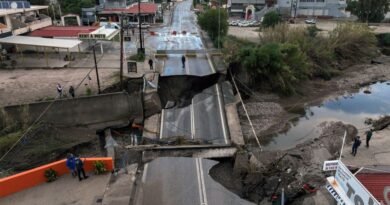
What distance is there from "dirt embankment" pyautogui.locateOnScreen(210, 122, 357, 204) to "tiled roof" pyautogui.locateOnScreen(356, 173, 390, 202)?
165 inches

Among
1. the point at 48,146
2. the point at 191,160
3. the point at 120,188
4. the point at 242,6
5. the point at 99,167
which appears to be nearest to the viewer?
the point at 120,188

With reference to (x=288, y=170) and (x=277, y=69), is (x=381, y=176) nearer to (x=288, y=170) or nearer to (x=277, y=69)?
(x=288, y=170)

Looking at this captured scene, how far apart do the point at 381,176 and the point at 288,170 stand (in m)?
6.56

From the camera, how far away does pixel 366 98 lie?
32094 millimetres

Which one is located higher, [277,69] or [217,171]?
[277,69]

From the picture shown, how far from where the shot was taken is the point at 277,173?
55.2ft

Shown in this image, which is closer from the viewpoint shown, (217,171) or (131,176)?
(131,176)

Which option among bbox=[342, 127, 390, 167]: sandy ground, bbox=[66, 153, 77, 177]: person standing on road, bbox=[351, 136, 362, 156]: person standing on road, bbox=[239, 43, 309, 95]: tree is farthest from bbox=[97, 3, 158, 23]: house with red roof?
bbox=[66, 153, 77, 177]: person standing on road

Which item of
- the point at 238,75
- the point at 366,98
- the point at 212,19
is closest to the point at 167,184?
the point at 238,75

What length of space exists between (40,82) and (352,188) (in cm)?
2546

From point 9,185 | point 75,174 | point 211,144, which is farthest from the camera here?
point 211,144

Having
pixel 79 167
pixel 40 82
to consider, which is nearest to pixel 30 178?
pixel 79 167

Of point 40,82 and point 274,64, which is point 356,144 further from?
point 40,82

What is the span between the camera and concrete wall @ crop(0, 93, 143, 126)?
20781 millimetres
